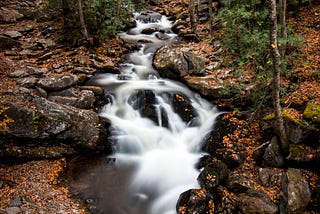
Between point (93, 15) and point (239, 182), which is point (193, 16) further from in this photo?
point (239, 182)

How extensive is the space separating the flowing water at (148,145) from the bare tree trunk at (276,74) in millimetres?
3101

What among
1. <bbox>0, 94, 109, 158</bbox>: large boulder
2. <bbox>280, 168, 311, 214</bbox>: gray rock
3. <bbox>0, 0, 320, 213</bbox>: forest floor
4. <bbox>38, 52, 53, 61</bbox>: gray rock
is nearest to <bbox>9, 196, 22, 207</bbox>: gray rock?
<bbox>0, 0, 320, 213</bbox>: forest floor

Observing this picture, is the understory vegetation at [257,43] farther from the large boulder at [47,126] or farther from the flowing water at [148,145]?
the large boulder at [47,126]

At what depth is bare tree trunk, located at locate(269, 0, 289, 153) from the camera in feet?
22.9

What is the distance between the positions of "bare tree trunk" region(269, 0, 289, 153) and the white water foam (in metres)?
3.14

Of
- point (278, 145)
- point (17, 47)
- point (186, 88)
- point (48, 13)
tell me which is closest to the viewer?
point (278, 145)

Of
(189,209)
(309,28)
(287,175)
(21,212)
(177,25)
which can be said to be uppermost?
(309,28)

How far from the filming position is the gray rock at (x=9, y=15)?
1806 centimetres

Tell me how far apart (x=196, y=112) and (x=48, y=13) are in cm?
1337

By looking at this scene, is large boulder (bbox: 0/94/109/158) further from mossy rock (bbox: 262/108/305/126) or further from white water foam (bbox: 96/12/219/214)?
mossy rock (bbox: 262/108/305/126)

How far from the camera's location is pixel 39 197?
7.25 meters

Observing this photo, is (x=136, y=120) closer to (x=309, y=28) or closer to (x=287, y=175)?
(x=287, y=175)

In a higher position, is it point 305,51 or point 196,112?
point 305,51

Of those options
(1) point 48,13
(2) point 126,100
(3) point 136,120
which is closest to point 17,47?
(1) point 48,13
